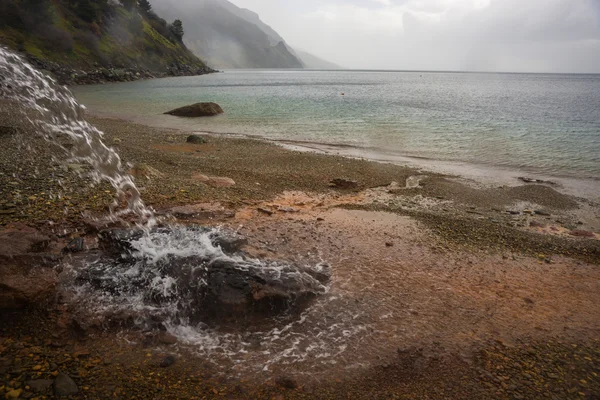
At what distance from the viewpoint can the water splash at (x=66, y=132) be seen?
1098cm

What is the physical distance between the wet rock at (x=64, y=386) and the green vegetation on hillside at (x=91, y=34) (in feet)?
265

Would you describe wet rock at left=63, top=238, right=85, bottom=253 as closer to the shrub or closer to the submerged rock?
the submerged rock

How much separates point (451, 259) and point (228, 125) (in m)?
25.9

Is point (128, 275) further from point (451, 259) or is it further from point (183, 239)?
point (451, 259)

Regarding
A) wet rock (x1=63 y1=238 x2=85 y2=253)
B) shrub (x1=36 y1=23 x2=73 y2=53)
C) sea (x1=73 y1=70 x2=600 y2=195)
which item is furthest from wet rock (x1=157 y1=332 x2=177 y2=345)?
shrub (x1=36 y1=23 x2=73 y2=53)

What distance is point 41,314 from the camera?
5895mm

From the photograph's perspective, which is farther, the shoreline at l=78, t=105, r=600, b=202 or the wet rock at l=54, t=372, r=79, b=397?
the shoreline at l=78, t=105, r=600, b=202

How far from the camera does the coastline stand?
5.24 meters

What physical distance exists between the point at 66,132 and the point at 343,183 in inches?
541

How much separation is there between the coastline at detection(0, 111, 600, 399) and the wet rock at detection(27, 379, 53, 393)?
0.35 feet

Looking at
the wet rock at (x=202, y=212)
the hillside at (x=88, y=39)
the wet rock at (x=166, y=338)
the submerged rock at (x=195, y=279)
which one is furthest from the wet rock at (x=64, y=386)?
the hillside at (x=88, y=39)

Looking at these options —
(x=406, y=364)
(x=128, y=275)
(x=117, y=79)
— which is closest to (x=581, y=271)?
(x=406, y=364)

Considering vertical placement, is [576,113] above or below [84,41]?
below

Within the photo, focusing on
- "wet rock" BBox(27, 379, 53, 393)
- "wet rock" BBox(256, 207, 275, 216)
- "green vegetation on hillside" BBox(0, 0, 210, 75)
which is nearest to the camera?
"wet rock" BBox(27, 379, 53, 393)
